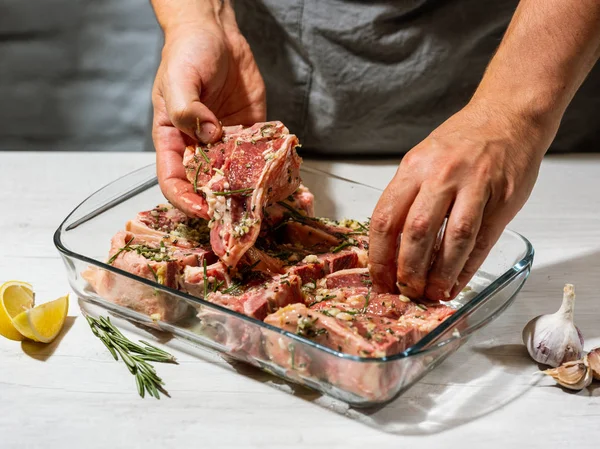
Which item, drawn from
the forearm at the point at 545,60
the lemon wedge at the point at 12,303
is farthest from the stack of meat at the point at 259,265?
the forearm at the point at 545,60

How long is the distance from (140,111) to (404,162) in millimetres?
4305

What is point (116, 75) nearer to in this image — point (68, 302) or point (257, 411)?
point (68, 302)

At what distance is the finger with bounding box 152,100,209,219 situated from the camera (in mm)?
2863

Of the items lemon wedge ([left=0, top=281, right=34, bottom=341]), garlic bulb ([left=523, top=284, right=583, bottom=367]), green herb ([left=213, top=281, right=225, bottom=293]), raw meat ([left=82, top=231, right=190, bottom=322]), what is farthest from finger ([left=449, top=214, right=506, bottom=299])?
lemon wedge ([left=0, top=281, right=34, bottom=341])

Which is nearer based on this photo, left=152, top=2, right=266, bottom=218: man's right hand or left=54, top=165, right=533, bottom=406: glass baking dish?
left=54, top=165, right=533, bottom=406: glass baking dish

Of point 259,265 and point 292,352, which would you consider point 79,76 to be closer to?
point 259,265

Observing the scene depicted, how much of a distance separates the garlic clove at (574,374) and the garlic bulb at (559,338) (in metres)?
0.06

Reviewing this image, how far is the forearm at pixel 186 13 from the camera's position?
11.7ft

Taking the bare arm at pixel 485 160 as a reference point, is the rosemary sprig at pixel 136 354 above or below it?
below

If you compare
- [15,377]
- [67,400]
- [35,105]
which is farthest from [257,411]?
[35,105]

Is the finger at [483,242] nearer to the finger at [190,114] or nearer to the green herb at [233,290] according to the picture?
the green herb at [233,290]

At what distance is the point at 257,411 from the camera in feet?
7.84

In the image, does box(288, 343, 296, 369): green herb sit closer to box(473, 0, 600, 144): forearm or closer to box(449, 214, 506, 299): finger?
box(449, 214, 506, 299): finger

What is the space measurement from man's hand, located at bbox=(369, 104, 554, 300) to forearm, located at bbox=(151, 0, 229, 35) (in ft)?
5.24
